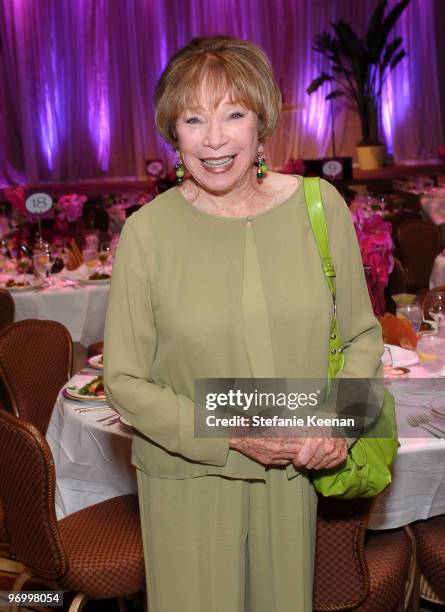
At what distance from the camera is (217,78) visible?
166cm

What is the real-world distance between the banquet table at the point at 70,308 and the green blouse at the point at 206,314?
10.6ft

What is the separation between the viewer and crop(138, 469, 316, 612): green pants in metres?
1.73

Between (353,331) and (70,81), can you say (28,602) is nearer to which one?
(353,331)

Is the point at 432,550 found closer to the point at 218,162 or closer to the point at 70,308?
the point at 218,162

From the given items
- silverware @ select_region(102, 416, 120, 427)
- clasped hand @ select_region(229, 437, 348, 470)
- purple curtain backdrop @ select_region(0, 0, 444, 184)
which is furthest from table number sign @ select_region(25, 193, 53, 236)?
purple curtain backdrop @ select_region(0, 0, 444, 184)

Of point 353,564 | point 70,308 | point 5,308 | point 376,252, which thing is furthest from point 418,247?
point 353,564

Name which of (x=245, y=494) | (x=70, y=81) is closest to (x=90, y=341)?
(x=245, y=494)

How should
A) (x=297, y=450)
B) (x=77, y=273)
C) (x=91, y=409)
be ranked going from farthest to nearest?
(x=77, y=273) < (x=91, y=409) < (x=297, y=450)

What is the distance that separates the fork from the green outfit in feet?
1.92

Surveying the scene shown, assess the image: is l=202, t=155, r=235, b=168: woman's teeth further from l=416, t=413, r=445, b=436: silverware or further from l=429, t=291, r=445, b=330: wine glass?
l=429, t=291, r=445, b=330: wine glass

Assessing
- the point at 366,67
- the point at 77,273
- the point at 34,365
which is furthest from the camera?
the point at 366,67

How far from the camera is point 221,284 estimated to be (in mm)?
1687

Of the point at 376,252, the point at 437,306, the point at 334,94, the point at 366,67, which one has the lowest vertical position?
the point at 437,306

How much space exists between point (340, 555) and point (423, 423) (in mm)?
456
